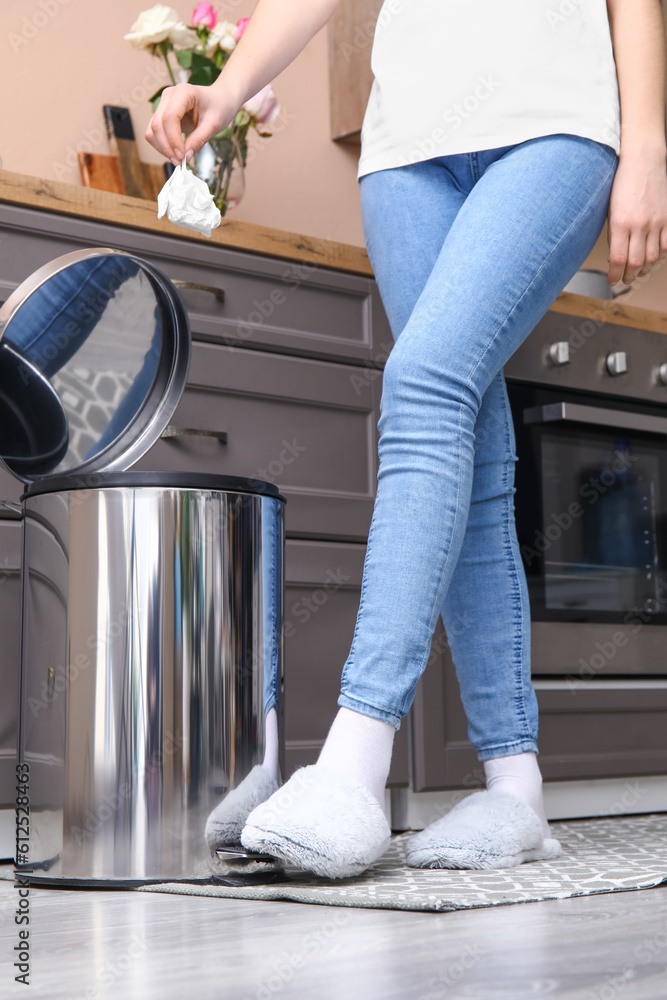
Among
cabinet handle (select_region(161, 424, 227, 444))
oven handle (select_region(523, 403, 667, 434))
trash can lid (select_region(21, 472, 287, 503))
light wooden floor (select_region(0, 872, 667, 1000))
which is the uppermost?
oven handle (select_region(523, 403, 667, 434))

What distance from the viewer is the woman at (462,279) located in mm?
952

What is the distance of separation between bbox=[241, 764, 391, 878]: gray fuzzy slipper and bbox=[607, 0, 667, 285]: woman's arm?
24.0 inches

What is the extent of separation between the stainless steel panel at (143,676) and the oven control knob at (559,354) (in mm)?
959

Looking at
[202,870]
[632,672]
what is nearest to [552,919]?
[202,870]

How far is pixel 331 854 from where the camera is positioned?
0.88m

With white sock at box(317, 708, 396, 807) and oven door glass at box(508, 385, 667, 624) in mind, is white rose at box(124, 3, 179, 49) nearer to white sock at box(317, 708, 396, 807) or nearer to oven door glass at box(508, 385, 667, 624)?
oven door glass at box(508, 385, 667, 624)

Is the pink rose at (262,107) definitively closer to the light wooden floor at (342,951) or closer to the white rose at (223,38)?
the white rose at (223,38)

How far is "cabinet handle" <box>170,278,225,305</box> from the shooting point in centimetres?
154

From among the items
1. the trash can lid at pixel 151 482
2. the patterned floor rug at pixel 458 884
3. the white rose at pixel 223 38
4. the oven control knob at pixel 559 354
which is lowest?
the patterned floor rug at pixel 458 884

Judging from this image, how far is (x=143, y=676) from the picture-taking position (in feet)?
3.37

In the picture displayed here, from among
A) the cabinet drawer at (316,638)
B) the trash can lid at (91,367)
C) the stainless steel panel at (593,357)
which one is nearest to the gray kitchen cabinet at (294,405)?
the cabinet drawer at (316,638)

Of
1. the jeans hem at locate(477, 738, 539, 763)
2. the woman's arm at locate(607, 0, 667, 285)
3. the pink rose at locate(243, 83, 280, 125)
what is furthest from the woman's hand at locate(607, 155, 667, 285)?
the pink rose at locate(243, 83, 280, 125)

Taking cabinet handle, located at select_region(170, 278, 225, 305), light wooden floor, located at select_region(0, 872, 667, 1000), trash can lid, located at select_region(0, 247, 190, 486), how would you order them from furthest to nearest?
1. cabinet handle, located at select_region(170, 278, 225, 305)
2. trash can lid, located at select_region(0, 247, 190, 486)
3. light wooden floor, located at select_region(0, 872, 667, 1000)

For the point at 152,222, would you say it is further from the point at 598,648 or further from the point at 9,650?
the point at 598,648
